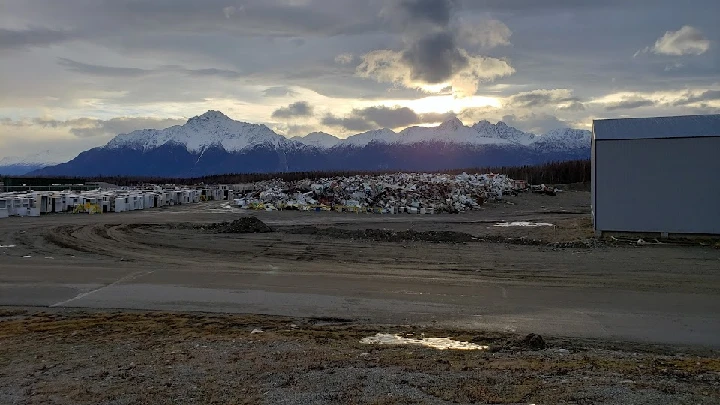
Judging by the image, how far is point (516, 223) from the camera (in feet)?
94.6

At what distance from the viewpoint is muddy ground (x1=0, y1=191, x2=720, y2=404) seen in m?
6.65

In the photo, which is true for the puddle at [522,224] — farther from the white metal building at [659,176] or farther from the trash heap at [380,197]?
the trash heap at [380,197]

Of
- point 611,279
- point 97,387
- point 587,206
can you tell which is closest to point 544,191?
point 587,206

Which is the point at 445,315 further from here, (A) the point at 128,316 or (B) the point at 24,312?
(B) the point at 24,312

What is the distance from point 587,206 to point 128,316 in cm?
3612

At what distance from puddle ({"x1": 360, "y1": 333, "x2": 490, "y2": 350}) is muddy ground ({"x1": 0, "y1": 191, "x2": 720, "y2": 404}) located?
0.29 metres

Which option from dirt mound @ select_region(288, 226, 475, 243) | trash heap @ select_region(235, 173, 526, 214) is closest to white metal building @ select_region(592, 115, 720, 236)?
dirt mound @ select_region(288, 226, 475, 243)

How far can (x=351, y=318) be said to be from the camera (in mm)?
10750

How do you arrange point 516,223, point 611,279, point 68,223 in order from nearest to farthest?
point 611,279 → point 68,223 → point 516,223

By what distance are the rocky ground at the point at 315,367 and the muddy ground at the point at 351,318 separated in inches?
1.4

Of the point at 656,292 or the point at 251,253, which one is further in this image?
the point at 251,253

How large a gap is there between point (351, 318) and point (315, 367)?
3383 mm

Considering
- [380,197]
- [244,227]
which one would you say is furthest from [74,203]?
[380,197]

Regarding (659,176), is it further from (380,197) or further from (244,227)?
(380,197)
